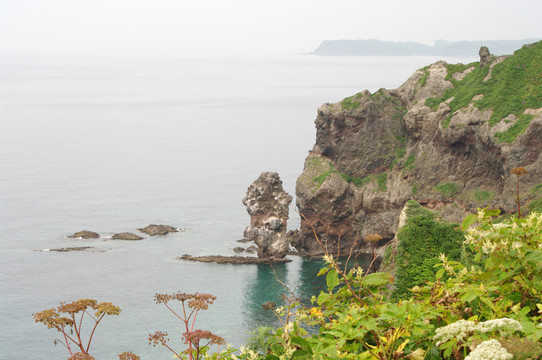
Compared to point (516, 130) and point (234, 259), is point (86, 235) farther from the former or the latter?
point (516, 130)

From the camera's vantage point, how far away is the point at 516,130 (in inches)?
3679

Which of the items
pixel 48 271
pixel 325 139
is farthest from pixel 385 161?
pixel 48 271

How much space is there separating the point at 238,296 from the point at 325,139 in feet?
118

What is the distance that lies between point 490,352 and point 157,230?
414ft

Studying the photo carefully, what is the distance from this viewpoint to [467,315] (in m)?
10.6

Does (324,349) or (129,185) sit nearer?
(324,349)

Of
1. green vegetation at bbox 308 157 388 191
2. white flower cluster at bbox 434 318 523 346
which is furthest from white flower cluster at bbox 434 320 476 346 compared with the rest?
green vegetation at bbox 308 157 388 191

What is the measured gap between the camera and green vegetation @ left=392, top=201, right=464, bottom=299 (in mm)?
40341

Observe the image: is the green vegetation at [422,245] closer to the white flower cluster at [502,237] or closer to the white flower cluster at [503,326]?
the white flower cluster at [502,237]

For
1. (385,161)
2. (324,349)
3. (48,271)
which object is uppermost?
(324,349)

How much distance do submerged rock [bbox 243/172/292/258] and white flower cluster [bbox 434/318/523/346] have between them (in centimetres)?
10107

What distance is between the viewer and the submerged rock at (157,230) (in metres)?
130

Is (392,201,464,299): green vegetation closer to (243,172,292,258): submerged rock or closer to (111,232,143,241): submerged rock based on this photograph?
(243,172,292,258): submerged rock

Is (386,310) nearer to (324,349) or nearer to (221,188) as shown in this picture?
(324,349)
